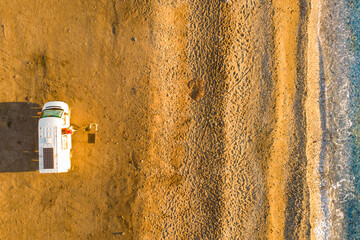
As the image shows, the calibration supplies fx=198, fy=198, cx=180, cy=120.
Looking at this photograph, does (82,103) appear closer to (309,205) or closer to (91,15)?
(91,15)

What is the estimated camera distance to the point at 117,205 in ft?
21.4

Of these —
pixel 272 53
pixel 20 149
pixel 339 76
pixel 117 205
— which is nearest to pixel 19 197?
pixel 20 149

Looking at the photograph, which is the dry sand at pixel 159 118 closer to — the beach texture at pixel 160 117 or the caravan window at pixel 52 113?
the beach texture at pixel 160 117

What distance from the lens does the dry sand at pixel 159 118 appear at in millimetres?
6434

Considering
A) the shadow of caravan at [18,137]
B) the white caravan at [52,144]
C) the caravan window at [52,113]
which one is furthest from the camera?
the shadow of caravan at [18,137]

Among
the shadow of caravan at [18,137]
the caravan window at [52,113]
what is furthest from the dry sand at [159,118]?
the caravan window at [52,113]

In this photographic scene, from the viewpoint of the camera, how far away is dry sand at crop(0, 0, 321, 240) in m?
6.43

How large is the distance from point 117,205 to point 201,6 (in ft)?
23.8

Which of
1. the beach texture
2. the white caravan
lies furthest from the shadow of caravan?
the white caravan

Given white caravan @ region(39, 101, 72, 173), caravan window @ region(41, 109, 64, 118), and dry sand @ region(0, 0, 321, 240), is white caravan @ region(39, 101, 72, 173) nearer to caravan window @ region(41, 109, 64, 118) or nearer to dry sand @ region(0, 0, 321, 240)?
caravan window @ region(41, 109, 64, 118)

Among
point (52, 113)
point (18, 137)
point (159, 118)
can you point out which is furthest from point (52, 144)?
point (159, 118)

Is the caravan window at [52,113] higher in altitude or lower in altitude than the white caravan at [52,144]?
higher

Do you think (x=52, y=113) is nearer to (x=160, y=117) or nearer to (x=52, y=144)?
(x=52, y=144)

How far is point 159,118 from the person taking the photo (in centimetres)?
665
